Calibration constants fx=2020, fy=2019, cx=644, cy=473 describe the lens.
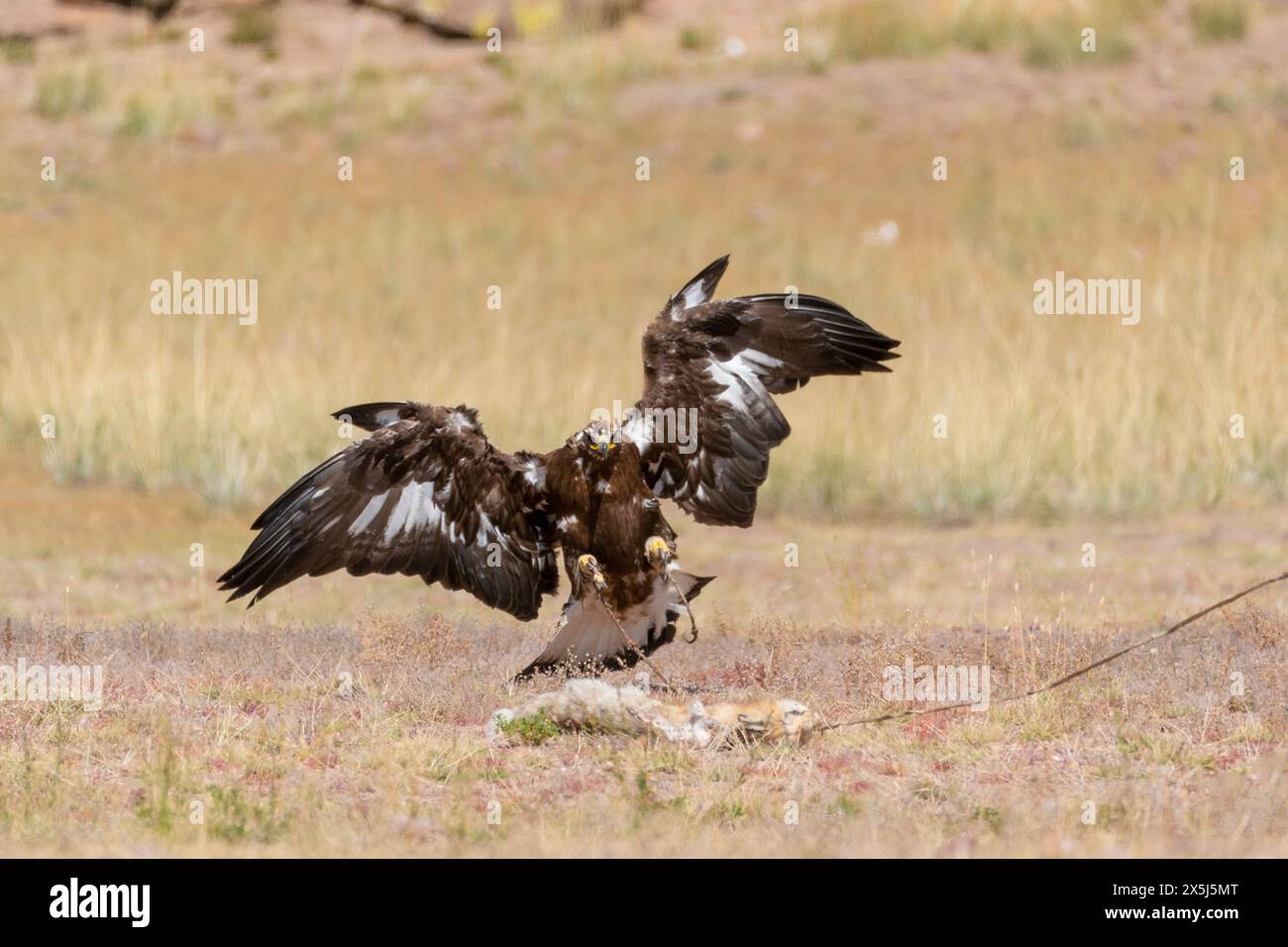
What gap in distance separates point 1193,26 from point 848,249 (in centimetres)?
1056

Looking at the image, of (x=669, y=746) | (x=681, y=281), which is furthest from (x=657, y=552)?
(x=681, y=281)

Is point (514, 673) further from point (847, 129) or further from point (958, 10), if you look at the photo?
point (958, 10)

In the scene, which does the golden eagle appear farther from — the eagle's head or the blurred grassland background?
the blurred grassland background

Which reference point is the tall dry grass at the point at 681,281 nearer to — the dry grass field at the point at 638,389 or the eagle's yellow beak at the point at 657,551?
the dry grass field at the point at 638,389

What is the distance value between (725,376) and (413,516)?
1.73 m

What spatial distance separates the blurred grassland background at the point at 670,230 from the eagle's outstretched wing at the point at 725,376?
23.2ft

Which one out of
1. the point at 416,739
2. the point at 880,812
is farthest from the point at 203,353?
the point at 880,812

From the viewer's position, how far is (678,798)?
26.7 feet

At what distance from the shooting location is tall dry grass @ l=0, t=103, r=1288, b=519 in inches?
712

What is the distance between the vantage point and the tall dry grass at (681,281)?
59.4 ft

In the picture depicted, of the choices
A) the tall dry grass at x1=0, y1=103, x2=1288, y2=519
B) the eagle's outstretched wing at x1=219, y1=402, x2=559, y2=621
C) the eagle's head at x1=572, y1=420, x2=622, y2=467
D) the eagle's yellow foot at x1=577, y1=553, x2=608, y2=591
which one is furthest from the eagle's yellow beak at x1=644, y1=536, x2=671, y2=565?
the tall dry grass at x1=0, y1=103, x2=1288, y2=519

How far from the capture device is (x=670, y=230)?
96.9 feet

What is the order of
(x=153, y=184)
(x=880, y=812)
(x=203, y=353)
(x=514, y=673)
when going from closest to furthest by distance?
(x=880, y=812) < (x=514, y=673) < (x=203, y=353) < (x=153, y=184)

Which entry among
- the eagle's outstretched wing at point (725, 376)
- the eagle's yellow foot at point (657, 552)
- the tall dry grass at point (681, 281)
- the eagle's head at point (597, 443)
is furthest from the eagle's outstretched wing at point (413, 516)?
the tall dry grass at point (681, 281)
